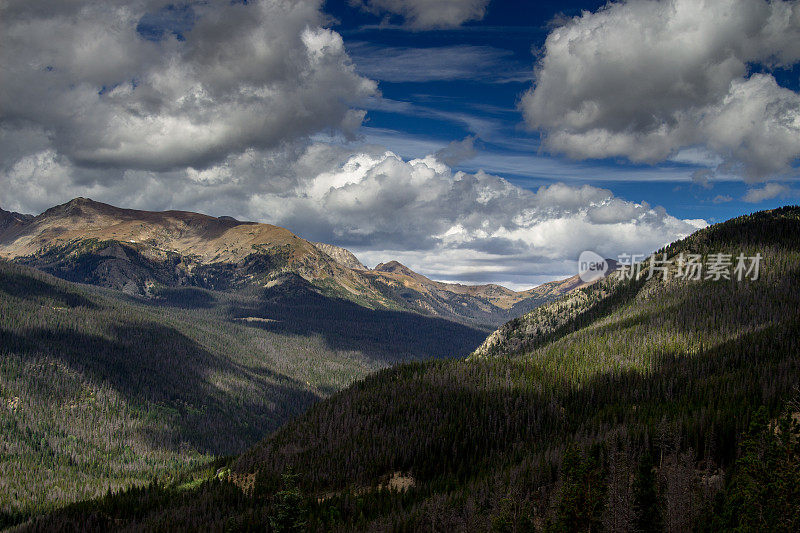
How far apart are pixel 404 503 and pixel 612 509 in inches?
3016

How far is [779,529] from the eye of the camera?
45969mm

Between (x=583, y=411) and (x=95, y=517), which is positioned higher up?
(x=583, y=411)

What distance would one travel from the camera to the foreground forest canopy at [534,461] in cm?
6250

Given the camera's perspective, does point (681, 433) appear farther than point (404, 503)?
No

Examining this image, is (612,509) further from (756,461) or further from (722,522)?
(756,461)

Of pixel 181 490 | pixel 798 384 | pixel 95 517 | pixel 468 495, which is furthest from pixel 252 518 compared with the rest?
pixel 798 384

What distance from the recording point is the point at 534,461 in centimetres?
12062

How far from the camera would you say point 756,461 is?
52.8m

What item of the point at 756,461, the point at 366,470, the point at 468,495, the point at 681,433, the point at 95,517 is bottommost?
the point at 95,517

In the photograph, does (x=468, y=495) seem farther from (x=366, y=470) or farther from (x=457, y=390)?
(x=457, y=390)

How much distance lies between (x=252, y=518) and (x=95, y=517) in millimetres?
78377

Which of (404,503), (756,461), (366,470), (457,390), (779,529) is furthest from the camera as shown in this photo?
(457,390)

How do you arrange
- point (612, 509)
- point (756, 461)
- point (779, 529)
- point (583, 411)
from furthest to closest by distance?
point (583, 411), point (612, 509), point (756, 461), point (779, 529)

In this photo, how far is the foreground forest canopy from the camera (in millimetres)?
62500
